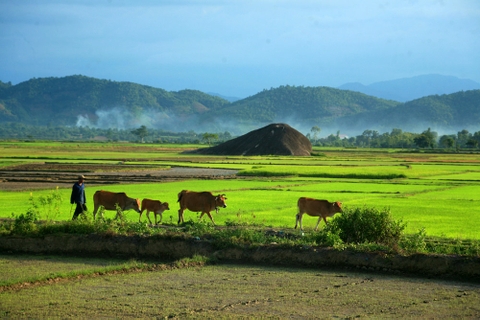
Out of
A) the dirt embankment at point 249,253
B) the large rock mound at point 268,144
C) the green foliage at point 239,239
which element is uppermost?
the large rock mound at point 268,144

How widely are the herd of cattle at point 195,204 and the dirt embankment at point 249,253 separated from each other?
83.5 inches

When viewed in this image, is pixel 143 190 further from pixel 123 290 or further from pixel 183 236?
pixel 123 290

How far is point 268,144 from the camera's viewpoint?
105 meters

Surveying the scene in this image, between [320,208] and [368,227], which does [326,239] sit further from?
[320,208]

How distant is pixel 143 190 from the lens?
34.1 metres

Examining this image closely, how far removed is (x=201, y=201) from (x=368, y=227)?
548cm

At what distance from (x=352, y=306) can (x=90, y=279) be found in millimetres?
5034

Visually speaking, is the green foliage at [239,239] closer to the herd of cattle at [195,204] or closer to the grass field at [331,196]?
the herd of cattle at [195,204]

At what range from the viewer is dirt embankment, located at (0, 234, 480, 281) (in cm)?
1289

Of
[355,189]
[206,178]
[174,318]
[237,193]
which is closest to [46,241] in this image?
[174,318]

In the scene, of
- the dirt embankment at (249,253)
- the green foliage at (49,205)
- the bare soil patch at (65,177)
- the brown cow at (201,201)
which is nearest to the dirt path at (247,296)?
the dirt embankment at (249,253)

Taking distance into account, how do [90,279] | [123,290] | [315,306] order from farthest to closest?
[90,279] < [123,290] < [315,306]

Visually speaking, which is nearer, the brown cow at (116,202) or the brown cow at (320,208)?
the brown cow at (320,208)

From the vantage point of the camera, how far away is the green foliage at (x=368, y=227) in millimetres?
15203
